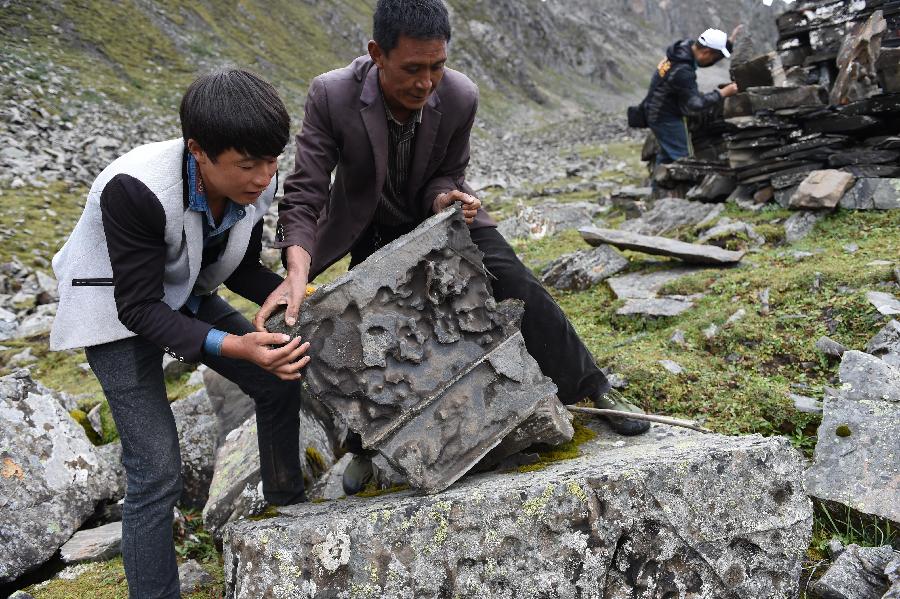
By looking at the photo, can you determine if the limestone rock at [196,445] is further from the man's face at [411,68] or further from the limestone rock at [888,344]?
the limestone rock at [888,344]

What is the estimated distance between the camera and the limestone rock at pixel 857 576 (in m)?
2.95

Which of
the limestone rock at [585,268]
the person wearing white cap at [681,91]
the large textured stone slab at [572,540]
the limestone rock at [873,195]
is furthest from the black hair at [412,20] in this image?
the person wearing white cap at [681,91]

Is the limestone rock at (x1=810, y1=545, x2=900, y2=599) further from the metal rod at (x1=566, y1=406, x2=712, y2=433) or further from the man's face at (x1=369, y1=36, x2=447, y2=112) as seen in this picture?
the man's face at (x1=369, y1=36, x2=447, y2=112)

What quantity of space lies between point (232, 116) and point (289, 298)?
0.90 meters

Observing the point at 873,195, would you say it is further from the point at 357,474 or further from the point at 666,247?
the point at 357,474

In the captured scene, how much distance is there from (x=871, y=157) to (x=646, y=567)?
26.0 feet

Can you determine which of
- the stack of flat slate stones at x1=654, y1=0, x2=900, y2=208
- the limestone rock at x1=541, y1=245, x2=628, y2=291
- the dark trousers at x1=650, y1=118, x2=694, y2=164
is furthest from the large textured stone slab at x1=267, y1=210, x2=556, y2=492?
the dark trousers at x1=650, y1=118, x2=694, y2=164

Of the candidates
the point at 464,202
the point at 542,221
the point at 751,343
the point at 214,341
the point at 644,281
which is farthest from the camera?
the point at 542,221

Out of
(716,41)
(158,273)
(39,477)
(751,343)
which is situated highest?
(716,41)

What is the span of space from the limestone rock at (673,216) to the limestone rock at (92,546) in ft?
26.4

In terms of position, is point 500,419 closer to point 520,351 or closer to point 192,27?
point 520,351

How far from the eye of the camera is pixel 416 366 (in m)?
3.35

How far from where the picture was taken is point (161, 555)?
3170 millimetres

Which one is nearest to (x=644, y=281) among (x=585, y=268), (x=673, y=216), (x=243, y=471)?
(x=585, y=268)
